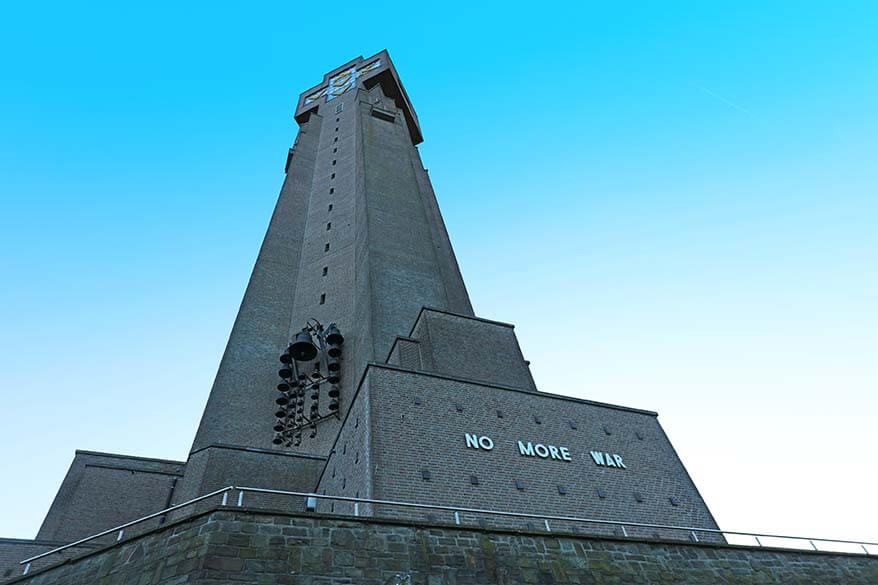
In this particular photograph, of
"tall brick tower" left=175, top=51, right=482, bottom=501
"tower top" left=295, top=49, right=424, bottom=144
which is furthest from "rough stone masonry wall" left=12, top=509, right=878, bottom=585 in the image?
"tower top" left=295, top=49, right=424, bottom=144

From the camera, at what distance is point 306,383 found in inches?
973

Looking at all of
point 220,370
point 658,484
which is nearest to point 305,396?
point 220,370

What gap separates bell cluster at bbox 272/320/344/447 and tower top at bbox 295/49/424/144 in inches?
1204

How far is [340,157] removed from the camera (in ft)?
133

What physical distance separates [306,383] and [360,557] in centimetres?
1653

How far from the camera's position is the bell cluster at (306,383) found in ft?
75.5

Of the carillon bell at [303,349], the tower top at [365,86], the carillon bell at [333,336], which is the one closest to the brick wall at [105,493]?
the carillon bell at [303,349]

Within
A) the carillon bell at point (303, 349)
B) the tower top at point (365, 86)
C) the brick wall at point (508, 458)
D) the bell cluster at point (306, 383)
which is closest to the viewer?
the brick wall at point (508, 458)

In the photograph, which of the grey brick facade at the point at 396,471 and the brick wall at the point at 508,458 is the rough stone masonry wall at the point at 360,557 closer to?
the grey brick facade at the point at 396,471

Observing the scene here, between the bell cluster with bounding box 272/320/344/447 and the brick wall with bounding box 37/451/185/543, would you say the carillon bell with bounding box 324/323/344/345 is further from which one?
the brick wall with bounding box 37/451/185/543

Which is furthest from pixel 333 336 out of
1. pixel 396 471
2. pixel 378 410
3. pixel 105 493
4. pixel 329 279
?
pixel 396 471

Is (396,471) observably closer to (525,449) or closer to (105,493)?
(525,449)

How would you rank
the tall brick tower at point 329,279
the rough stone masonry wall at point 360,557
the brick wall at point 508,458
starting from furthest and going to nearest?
1. the tall brick tower at point 329,279
2. the brick wall at point 508,458
3. the rough stone masonry wall at point 360,557

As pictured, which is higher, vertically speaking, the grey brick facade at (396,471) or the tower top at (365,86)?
the tower top at (365,86)
